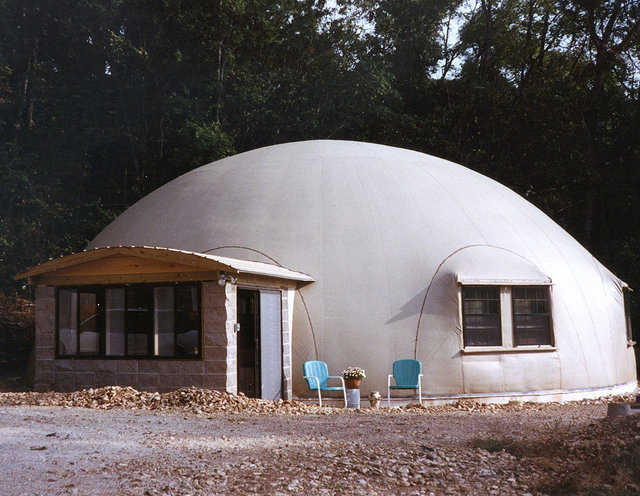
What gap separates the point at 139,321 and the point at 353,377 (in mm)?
3538

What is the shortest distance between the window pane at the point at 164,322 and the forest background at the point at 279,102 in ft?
41.7

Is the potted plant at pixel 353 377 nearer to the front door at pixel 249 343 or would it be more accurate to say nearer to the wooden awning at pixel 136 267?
the front door at pixel 249 343

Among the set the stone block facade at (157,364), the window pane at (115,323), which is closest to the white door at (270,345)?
the stone block facade at (157,364)

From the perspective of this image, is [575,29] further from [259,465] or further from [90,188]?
[259,465]

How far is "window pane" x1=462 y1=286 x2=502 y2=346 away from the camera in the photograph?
42.6ft

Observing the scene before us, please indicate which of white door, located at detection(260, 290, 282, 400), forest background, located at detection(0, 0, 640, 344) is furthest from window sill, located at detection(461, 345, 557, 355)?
forest background, located at detection(0, 0, 640, 344)

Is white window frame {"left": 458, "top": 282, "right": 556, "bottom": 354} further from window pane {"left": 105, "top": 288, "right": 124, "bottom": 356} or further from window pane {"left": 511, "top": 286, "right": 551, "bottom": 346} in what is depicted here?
window pane {"left": 105, "top": 288, "right": 124, "bottom": 356}

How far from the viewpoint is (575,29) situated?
28250 millimetres

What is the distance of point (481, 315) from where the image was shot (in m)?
13.1

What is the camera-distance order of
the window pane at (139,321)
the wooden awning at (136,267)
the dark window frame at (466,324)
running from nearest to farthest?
the wooden awning at (136,267) < the window pane at (139,321) < the dark window frame at (466,324)

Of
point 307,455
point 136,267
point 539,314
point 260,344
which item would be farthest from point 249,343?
point 307,455

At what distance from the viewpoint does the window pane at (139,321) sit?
1136 centimetres

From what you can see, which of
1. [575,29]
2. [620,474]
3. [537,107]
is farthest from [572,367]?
[575,29]

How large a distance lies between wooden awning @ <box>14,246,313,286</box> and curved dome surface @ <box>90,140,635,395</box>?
4.81 feet
